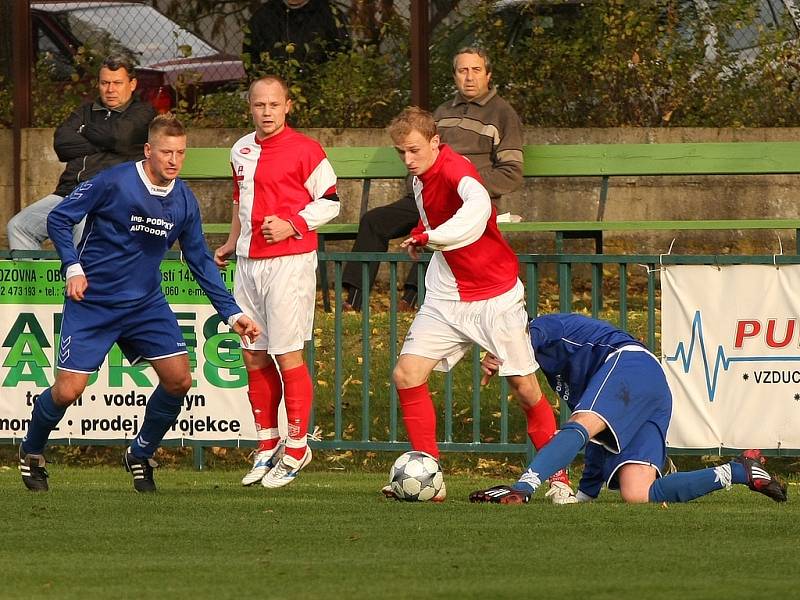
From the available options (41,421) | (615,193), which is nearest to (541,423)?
(41,421)

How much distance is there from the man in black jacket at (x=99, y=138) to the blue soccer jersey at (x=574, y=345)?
178 inches

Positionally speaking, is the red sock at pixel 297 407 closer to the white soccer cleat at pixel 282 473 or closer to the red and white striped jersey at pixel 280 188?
the white soccer cleat at pixel 282 473

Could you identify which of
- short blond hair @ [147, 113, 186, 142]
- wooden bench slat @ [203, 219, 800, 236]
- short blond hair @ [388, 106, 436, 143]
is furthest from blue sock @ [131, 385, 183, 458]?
wooden bench slat @ [203, 219, 800, 236]

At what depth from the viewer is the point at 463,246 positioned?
8508 millimetres

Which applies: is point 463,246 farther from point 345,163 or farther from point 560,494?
point 345,163

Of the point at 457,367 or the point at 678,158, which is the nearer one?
the point at 457,367

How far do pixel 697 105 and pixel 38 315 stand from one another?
7568mm

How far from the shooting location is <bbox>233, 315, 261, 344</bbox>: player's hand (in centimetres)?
881

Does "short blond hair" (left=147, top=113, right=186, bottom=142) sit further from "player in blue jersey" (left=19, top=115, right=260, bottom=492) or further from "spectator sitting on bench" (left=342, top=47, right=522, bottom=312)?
"spectator sitting on bench" (left=342, top=47, right=522, bottom=312)

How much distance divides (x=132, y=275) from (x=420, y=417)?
1.65 metres

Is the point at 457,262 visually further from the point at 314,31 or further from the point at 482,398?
the point at 314,31

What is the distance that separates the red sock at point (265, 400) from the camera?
9.45 metres

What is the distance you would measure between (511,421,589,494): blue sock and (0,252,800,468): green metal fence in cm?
221

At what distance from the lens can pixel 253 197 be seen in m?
9.30
